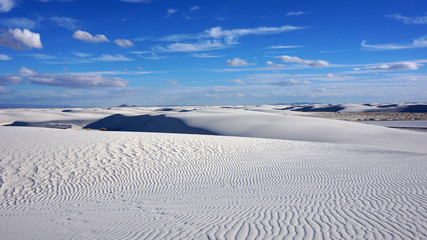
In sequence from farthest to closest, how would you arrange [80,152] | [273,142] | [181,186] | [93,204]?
[273,142] → [80,152] → [181,186] → [93,204]

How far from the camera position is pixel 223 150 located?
14430mm

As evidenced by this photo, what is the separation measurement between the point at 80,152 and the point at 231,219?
9062 mm

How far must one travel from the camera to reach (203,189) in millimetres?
8609

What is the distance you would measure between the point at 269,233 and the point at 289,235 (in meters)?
0.32

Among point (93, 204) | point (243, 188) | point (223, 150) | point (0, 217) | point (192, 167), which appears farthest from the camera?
point (223, 150)

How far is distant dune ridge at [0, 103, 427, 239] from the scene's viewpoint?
16.7ft

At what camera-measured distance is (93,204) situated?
7.42 m

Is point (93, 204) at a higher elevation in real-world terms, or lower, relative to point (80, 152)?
lower

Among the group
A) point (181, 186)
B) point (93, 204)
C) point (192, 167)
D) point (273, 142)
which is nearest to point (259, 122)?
point (273, 142)

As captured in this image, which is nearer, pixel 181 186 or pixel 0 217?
pixel 0 217

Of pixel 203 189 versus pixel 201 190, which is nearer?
pixel 201 190

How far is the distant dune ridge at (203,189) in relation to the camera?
5102 millimetres

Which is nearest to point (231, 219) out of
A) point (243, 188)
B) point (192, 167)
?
point (243, 188)

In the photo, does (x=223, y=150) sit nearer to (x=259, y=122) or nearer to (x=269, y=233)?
(x=269, y=233)
